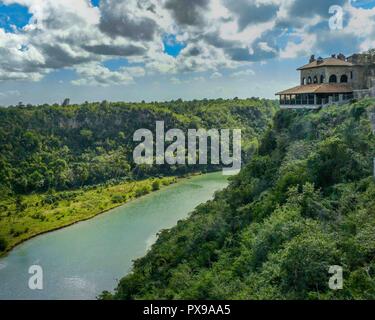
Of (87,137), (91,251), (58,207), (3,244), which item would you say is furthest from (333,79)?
(87,137)

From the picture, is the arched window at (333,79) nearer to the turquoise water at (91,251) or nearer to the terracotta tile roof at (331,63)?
the terracotta tile roof at (331,63)

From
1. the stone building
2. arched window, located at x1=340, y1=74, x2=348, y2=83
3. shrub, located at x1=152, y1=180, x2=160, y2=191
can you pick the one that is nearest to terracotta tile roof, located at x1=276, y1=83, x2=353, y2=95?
the stone building

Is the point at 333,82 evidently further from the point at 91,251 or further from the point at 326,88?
the point at 91,251

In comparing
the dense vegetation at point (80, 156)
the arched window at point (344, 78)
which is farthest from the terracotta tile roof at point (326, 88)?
the dense vegetation at point (80, 156)

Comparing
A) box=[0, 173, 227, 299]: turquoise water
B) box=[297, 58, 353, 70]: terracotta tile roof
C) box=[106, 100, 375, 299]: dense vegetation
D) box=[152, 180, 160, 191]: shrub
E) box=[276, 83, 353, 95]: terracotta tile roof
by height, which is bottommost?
box=[0, 173, 227, 299]: turquoise water

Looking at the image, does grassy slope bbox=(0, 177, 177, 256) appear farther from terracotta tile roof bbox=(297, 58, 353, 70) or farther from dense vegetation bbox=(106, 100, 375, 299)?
terracotta tile roof bbox=(297, 58, 353, 70)

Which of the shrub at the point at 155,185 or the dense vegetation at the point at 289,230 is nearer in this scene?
the dense vegetation at the point at 289,230

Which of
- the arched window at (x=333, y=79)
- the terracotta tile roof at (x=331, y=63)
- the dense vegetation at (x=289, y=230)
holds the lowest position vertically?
the dense vegetation at (x=289, y=230)
